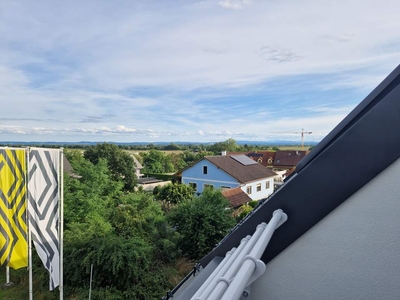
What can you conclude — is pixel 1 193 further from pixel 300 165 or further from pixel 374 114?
pixel 374 114

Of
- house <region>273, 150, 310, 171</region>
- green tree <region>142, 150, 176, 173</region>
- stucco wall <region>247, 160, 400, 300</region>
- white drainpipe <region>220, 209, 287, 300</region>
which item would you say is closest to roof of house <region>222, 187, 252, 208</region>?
stucco wall <region>247, 160, 400, 300</region>

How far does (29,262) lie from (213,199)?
6.59 metres

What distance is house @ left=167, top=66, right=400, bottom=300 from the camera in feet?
3.48

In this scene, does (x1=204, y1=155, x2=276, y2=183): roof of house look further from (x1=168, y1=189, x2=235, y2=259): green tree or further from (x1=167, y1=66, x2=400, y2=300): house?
(x1=167, y1=66, x2=400, y2=300): house

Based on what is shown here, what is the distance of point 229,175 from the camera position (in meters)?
18.5

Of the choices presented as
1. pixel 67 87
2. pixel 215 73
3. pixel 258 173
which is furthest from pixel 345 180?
pixel 258 173

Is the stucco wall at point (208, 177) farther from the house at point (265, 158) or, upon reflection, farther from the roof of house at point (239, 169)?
the house at point (265, 158)

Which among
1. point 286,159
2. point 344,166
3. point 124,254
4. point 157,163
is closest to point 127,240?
point 124,254

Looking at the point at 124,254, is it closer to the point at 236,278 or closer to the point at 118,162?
the point at 236,278

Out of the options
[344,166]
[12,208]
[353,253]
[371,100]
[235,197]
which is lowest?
[235,197]

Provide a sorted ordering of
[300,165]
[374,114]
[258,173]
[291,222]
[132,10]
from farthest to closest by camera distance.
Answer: [258,173], [132,10], [300,165], [291,222], [374,114]

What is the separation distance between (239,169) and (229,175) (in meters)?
1.71

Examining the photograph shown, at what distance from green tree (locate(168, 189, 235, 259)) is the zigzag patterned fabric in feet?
15.1

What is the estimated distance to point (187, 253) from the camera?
8281mm
